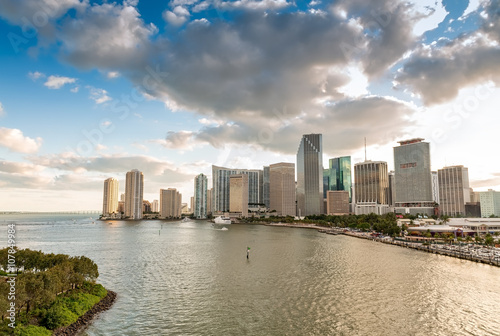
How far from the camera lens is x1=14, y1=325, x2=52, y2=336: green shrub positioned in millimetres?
24636

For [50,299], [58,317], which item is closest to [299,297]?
[58,317]

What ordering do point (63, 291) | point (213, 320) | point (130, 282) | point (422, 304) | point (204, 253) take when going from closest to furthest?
point (213, 320), point (63, 291), point (422, 304), point (130, 282), point (204, 253)

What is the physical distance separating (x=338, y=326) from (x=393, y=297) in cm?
1411

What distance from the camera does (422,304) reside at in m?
38.9

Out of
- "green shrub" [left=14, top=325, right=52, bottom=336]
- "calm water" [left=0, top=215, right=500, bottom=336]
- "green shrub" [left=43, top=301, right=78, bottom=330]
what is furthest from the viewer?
"calm water" [left=0, top=215, right=500, bottom=336]

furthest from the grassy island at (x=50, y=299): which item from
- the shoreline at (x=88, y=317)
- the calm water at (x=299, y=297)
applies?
the calm water at (x=299, y=297)

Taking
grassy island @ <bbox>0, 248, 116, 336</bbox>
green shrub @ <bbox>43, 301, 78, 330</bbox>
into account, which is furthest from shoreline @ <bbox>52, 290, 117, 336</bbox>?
green shrub @ <bbox>43, 301, 78, 330</bbox>

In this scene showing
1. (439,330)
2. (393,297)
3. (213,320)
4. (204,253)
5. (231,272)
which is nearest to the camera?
(439,330)

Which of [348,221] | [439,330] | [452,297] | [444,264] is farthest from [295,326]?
[348,221]

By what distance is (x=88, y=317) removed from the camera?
32469 mm

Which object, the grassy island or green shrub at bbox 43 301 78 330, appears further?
green shrub at bbox 43 301 78 330

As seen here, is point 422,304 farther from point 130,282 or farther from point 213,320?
point 130,282

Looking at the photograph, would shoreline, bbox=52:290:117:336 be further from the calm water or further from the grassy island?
the calm water

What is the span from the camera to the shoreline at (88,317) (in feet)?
92.7
